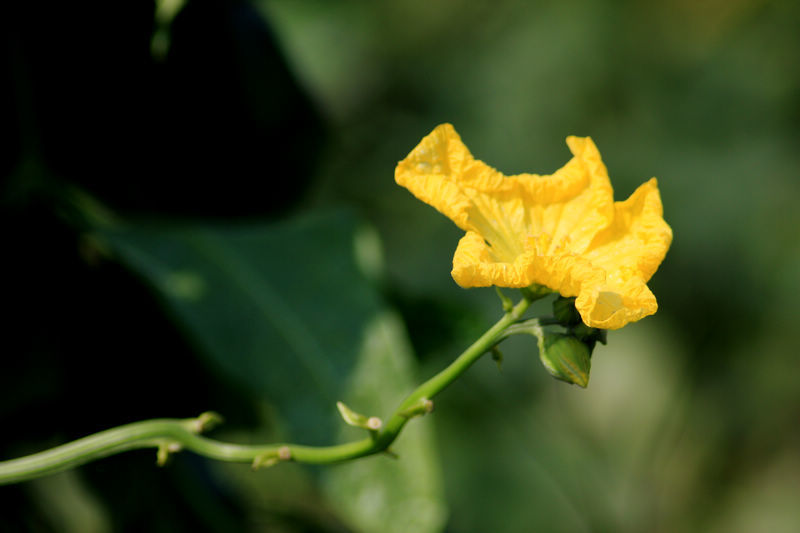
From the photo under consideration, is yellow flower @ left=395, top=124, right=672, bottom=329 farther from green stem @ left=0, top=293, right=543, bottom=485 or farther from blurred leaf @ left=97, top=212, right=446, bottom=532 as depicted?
blurred leaf @ left=97, top=212, right=446, bottom=532

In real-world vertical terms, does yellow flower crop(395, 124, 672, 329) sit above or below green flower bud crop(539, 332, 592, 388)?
above

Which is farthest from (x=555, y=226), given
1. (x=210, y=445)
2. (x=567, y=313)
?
(x=210, y=445)

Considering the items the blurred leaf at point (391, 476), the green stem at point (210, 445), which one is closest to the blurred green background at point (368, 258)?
the blurred leaf at point (391, 476)

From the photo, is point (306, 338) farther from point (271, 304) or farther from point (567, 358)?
point (567, 358)

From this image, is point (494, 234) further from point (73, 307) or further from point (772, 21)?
point (772, 21)

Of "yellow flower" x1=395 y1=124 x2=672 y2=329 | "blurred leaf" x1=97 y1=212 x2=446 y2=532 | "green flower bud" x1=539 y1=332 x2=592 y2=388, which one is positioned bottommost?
"green flower bud" x1=539 y1=332 x2=592 y2=388

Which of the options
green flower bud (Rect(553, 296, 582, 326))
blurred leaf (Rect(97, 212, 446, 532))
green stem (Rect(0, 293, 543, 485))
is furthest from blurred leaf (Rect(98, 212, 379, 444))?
green flower bud (Rect(553, 296, 582, 326))

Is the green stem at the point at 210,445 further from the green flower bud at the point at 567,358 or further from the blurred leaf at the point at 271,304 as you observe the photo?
the blurred leaf at the point at 271,304
